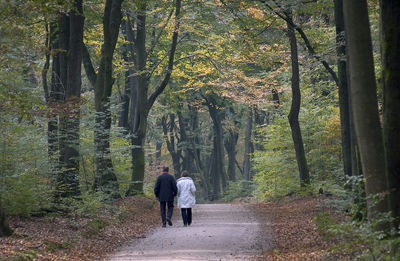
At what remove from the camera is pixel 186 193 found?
15.2 meters

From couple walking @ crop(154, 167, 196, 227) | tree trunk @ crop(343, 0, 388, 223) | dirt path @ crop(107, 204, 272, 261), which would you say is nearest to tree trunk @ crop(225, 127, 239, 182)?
couple walking @ crop(154, 167, 196, 227)

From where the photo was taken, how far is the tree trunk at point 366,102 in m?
7.49

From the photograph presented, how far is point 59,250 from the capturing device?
32.1 feet

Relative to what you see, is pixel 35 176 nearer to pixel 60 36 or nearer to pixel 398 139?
pixel 60 36

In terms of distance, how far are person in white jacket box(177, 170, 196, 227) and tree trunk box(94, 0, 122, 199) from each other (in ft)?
6.53

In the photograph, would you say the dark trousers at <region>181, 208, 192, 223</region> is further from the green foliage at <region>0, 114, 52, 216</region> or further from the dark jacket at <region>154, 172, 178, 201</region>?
the green foliage at <region>0, 114, 52, 216</region>

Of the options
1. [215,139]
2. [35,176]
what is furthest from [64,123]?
[215,139]

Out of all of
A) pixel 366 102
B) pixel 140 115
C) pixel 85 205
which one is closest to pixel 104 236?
pixel 85 205

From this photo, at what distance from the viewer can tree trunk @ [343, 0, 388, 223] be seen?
7.49 meters

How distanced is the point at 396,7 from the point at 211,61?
17836 millimetres

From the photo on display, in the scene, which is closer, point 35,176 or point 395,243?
point 395,243

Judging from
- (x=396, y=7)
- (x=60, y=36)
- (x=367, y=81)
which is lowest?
(x=367, y=81)

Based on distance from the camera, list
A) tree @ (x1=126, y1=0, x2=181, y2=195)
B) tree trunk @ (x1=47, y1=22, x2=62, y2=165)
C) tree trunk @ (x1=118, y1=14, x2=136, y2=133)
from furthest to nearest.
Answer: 1. tree trunk @ (x1=118, y1=14, x2=136, y2=133)
2. tree @ (x1=126, y1=0, x2=181, y2=195)
3. tree trunk @ (x1=47, y1=22, x2=62, y2=165)

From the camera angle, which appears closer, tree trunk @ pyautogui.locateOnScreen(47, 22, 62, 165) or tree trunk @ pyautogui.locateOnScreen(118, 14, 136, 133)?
tree trunk @ pyautogui.locateOnScreen(47, 22, 62, 165)
